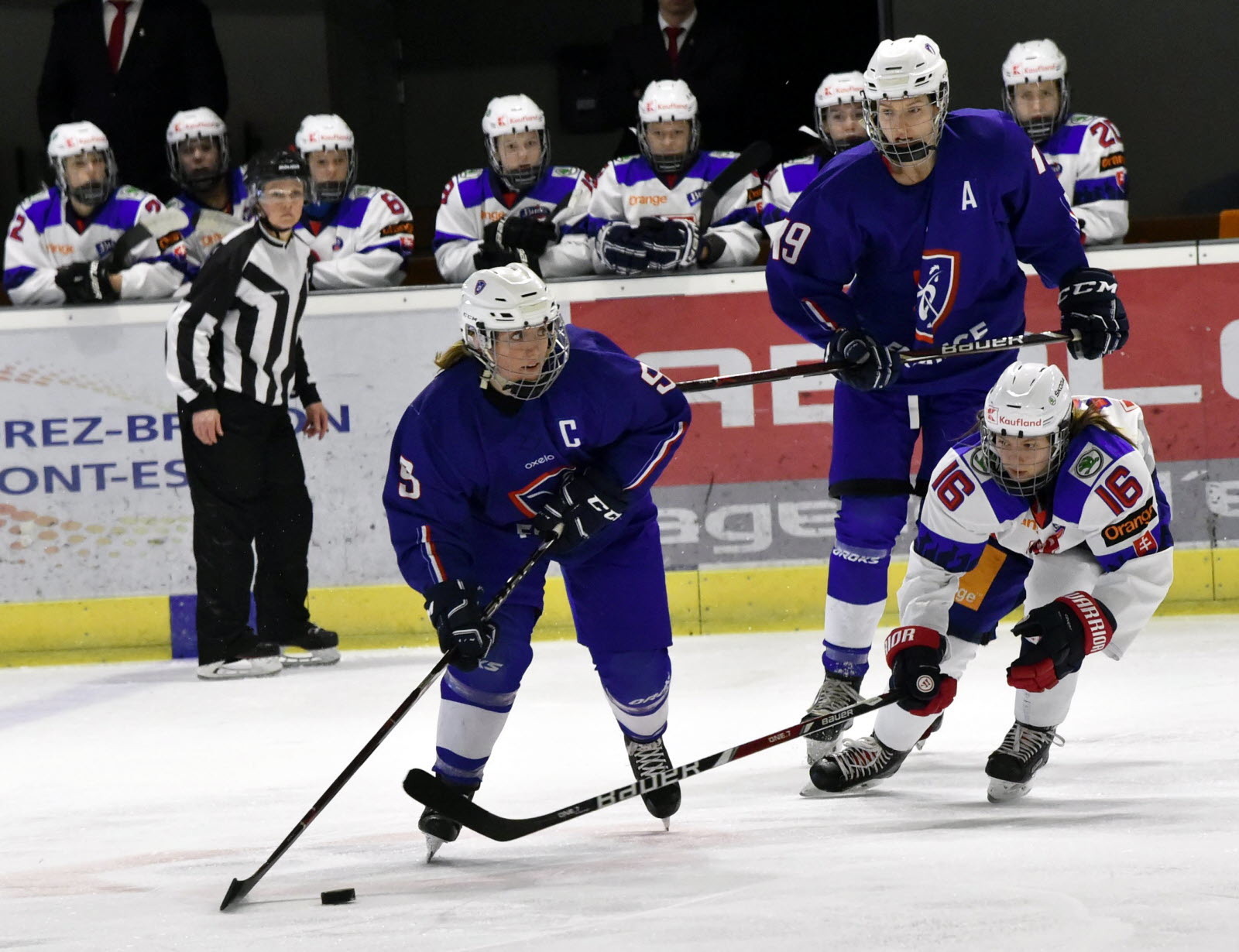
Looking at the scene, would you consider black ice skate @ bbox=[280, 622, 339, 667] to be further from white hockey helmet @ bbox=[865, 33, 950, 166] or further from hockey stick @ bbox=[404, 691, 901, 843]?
white hockey helmet @ bbox=[865, 33, 950, 166]

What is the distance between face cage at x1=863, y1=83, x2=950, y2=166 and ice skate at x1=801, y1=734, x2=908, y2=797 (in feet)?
3.82

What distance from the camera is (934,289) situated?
3559 millimetres

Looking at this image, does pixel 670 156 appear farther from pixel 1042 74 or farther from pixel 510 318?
pixel 510 318

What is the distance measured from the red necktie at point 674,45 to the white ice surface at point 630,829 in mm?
2480

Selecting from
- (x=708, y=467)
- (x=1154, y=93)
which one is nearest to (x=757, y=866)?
(x=708, y=467)

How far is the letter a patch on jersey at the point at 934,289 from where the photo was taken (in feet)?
11.6

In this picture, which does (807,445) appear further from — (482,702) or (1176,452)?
(482,702)

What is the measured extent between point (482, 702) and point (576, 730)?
114cm

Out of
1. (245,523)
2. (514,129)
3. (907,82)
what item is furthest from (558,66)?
(907,82)

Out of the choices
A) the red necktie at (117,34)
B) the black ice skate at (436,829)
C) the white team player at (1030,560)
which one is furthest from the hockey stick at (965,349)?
the red necktie at (117,34)

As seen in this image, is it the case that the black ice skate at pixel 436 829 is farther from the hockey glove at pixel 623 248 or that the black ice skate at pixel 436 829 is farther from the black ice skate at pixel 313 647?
the hockey glove at pixel 623 248

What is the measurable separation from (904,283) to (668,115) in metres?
2.42

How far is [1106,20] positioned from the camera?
7.12 meters

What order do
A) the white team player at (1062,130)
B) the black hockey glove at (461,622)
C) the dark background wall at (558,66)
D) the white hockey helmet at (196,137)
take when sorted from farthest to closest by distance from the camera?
the dark background wall at (558,66) < the white hockey helmet at (196,137) < the white team player at (1062,130) < the black hockey glove at (461,622)
